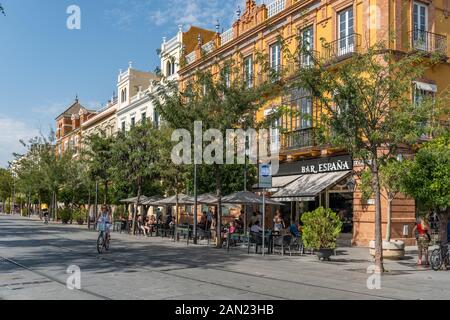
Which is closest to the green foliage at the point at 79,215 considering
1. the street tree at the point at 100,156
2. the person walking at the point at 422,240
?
the street tree at the point at 100,156

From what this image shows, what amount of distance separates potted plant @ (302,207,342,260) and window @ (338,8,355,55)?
940 centimetres

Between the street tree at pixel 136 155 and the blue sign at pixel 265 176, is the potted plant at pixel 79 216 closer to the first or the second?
the street tree at pixel 136 155

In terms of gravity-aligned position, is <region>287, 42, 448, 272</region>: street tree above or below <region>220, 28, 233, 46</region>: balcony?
→ below

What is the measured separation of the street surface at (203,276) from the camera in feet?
33.0

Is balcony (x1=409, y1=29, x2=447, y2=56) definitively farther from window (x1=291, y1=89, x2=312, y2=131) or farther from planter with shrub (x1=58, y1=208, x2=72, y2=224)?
planter with shrub (x1=58, y1=208, x2=72, y2=224)

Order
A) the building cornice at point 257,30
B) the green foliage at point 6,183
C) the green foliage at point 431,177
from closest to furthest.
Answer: the green foliage at point 431,177 → the building cornice at point 257,30 → the green foliage at point 6,183

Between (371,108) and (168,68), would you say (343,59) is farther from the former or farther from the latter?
(168,68)

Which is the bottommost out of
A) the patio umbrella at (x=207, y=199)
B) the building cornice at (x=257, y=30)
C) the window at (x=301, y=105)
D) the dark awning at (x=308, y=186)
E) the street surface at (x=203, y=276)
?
the street surface at (x=203, y=276)

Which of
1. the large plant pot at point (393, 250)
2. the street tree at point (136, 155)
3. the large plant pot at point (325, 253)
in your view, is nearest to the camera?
the large plant pot at point (325, 253)

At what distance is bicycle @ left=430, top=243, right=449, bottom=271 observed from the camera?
15.2m

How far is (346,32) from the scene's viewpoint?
24.7 m

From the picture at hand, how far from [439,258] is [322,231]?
3.80m

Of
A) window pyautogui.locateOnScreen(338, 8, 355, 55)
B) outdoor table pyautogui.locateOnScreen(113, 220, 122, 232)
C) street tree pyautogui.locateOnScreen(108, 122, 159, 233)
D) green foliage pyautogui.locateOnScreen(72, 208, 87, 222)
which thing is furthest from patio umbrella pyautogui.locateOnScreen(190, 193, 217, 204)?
green foliage pyautogui.locateOnScreen(72, 208, 87, 222)

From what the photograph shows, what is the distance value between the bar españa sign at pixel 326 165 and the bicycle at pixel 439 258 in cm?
860
